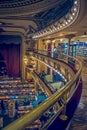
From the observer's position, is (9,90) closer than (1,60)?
Yes

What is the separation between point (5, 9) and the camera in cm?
1341

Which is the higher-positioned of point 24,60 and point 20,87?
point 24,60

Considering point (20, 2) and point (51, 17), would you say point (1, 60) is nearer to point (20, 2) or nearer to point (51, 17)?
point (51, 17)

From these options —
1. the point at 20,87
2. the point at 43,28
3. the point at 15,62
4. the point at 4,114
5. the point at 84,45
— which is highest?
the point at 43,28

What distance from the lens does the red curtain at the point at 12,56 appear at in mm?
25453

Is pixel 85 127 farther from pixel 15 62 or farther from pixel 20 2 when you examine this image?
pixel 15 62

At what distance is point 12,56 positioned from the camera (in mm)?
25516

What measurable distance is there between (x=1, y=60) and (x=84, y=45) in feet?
35.3

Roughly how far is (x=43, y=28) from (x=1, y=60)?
6.97 metres

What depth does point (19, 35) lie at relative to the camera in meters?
23.7

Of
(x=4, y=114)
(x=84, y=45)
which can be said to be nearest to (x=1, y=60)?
(x=4, y=114)

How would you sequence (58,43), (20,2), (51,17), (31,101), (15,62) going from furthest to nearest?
(58,43) < (15,62) < (31,101) < (51,17) < (20,2)

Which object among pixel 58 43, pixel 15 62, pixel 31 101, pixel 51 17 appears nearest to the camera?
pixel 51 17

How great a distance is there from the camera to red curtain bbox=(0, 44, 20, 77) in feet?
83.5
